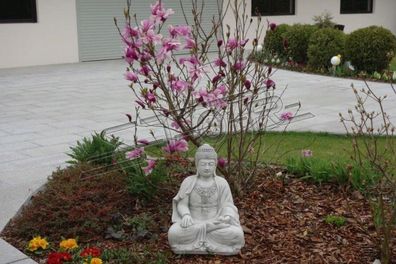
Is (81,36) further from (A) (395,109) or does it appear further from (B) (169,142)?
(B) (169,142)

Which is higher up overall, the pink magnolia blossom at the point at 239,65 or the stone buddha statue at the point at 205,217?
the pink magnolia blossom at the point at 239,65

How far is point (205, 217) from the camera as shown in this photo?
12.7 feet

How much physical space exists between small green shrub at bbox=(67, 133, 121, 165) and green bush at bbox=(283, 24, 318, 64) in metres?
9.17

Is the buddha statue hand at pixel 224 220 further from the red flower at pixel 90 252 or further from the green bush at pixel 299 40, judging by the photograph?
the green bush at pixel 299 40

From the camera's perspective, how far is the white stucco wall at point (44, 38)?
48.3 feet

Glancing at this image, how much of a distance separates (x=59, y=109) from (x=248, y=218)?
5610 mm

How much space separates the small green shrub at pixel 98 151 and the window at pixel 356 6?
1845cm

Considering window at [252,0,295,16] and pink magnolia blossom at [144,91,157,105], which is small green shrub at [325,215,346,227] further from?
window at [252,0,295,16]

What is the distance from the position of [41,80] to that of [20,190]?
7.75 metres

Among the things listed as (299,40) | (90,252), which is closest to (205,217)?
(90,252)

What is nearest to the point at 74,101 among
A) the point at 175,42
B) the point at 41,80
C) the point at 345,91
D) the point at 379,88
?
the point at 41,80

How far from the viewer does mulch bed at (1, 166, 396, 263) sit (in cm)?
381

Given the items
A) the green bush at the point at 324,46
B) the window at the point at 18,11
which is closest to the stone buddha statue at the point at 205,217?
the green bush at the point at 324,46

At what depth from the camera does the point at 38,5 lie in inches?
598
